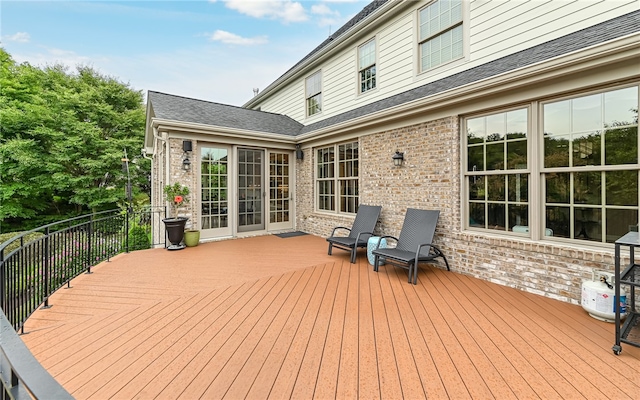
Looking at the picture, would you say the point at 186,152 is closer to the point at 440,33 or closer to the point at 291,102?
the point at 291,102

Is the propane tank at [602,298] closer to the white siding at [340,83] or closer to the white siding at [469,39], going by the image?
the white siding at [469,39]

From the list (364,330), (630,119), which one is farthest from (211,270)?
(630,119)

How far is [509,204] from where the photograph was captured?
14.0ft

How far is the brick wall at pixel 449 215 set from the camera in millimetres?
Answer: 3594

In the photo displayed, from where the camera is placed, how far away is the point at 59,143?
12703mm

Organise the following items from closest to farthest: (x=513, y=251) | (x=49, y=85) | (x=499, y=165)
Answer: (x=513, y=251)
(x=499, y=165)
(x=49, y=85)

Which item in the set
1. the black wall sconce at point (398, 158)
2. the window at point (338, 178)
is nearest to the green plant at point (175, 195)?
the window at point (338, 178)

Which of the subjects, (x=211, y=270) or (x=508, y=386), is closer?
(x=508, y=386)

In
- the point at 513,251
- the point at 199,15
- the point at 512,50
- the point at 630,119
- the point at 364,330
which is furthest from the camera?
the point at 199,15

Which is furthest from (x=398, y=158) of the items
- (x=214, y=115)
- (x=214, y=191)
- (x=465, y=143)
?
(x=214, y=115)

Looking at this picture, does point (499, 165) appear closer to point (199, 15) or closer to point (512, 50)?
point (512, 50)

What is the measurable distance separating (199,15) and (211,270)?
27.7 ft

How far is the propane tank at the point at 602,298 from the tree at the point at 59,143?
17.2m

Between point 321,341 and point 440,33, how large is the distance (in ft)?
20.7
